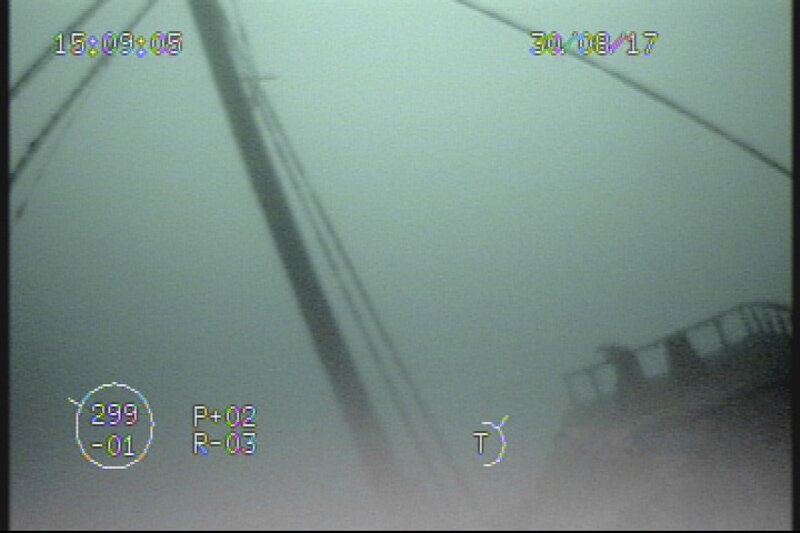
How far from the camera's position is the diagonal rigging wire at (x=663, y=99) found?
1188mm

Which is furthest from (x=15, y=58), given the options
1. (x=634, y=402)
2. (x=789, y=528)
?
(x=789, y=528)

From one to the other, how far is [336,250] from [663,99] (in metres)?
0.71

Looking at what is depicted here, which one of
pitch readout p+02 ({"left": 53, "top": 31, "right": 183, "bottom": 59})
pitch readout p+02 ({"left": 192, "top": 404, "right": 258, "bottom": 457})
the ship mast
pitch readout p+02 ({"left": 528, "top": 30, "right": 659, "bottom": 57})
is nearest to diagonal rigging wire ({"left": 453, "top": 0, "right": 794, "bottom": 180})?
pitch readout p+02 ({"left": 528, "top": 30, "right": 659, "bottom": 57})

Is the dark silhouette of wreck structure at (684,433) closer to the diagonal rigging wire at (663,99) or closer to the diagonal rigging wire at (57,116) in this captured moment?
the diagonal rigging wire at (663,99)

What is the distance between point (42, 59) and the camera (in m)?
1.16

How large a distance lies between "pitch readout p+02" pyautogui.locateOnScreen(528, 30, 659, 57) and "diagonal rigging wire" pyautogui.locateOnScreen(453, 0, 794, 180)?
1 cm

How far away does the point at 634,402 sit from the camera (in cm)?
116

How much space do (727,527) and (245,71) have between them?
4.10ft

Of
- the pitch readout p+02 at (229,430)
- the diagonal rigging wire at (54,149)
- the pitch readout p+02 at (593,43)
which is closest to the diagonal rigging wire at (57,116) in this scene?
the diagonal rigging wire at (54,149)

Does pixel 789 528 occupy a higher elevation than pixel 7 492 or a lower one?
lower

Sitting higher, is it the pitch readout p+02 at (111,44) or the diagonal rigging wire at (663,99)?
the pitch readout p+02 at (111,44)

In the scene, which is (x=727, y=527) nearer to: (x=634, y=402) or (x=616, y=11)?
(x=634, y=402)

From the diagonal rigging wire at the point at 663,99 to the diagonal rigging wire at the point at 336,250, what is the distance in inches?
16.9

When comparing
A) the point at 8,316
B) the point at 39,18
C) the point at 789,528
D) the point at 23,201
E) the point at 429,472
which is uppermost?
the point at 39,18
